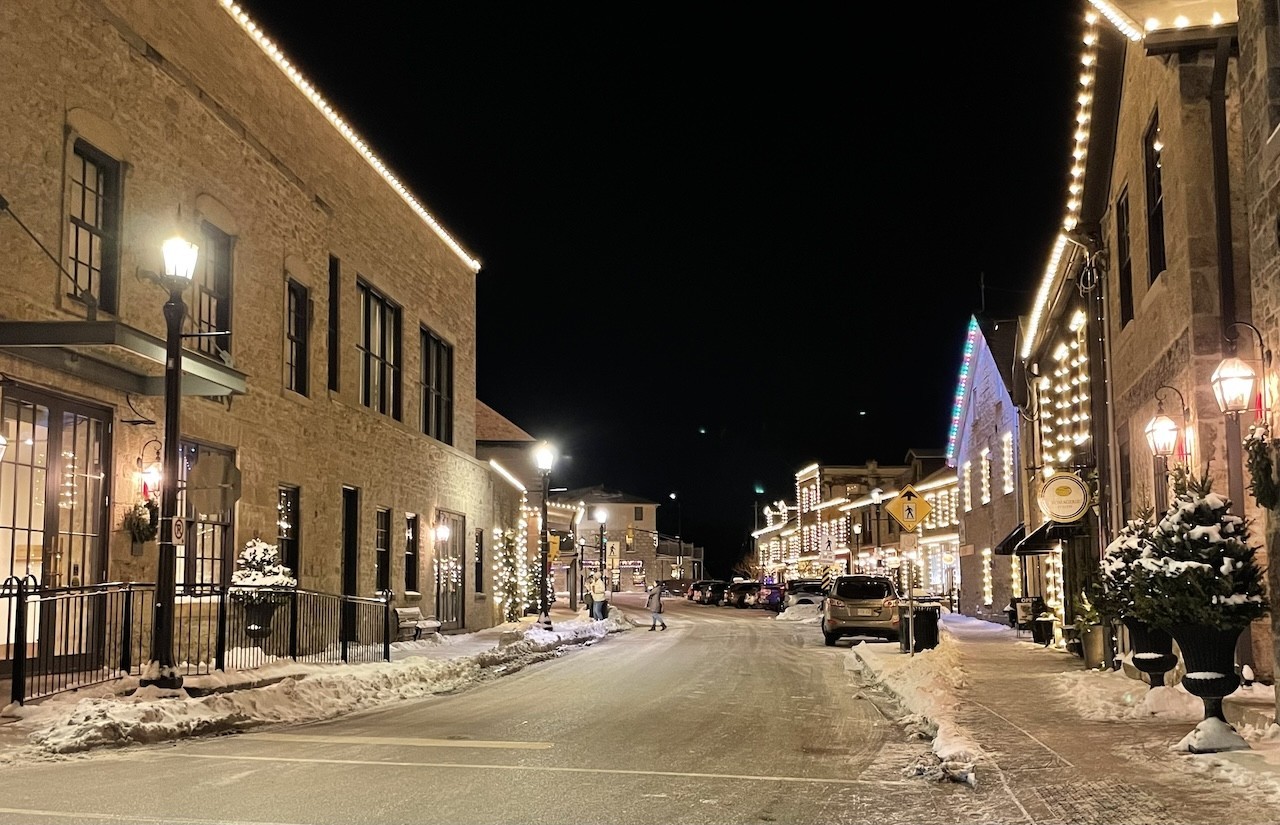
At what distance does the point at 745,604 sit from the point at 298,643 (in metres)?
44.3

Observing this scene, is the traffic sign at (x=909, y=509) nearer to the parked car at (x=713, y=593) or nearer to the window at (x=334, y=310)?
the window at (x=334, y=310)

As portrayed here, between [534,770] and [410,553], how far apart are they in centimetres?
1777

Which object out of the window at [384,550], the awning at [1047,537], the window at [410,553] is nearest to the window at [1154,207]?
the awning at [1047,537]

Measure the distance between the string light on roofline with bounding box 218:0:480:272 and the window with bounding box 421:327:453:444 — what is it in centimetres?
264

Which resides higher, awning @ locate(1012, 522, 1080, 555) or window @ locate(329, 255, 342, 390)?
window @ locate(329, 255, 342, 390)

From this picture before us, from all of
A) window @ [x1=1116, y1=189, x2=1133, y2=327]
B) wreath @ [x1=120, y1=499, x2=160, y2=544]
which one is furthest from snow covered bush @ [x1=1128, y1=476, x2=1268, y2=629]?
wreath @ [x1=120, y1=499, x2=160, y2=544]

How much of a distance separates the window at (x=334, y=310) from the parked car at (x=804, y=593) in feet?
85.0

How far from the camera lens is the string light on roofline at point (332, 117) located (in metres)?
19.0

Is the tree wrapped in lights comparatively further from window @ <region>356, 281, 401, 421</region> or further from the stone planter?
the stone planter

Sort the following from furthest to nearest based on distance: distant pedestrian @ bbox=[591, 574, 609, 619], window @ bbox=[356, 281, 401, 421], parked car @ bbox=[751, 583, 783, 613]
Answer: parked car @ bbox=[751, 583, 783, 613] < distant pedestrian @ bbox=[591, 574, 609, 619] < window @ bbox=[356, 281, 401, 421]

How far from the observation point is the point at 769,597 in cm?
5781

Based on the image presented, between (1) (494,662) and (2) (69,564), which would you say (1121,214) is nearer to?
(1) (494,662)

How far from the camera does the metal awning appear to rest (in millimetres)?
12586

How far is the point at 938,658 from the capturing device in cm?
1917
